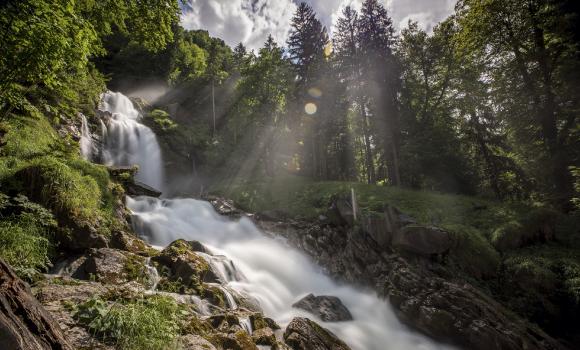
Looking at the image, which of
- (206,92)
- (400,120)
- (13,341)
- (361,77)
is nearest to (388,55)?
(361,77)

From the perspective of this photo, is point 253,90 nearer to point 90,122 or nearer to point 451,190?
point 90,122

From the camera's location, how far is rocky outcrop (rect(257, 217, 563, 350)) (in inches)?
374

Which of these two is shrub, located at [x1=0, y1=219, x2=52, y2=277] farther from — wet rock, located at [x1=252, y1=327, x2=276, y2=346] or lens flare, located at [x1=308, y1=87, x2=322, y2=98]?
lens flare, located at [x1=308, y1=87, x2=322, y2=98]

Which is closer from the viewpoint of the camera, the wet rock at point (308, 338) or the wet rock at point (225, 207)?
the wet rock at point (308, 338)

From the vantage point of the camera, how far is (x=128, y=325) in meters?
4.14

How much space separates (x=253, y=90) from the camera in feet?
94.6

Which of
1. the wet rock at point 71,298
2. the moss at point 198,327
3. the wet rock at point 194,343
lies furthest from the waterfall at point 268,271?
the wet rock at point 71,298

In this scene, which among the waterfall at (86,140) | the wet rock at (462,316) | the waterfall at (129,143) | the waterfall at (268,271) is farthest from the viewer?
the waterfall at (129,143)

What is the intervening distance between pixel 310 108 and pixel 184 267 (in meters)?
25.2

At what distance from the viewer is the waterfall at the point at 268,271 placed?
991 cm

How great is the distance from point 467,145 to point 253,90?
18966mm

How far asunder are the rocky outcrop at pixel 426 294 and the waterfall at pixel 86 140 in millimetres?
14790

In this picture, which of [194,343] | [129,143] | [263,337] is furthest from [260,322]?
[129,143]

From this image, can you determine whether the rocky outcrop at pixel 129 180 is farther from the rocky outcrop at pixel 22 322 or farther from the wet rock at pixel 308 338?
the rocky outcrop at pixel 22 322
